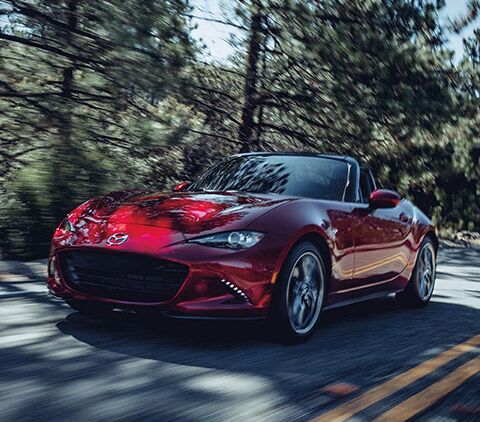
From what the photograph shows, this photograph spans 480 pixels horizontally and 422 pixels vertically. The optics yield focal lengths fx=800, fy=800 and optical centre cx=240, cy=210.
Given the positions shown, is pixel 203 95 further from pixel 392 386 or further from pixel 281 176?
pixel 392 386

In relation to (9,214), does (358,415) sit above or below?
below

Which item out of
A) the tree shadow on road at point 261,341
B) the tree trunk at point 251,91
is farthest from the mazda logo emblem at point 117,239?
the tree trunk at point 251,91

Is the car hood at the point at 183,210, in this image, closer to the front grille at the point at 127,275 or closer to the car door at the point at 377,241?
the front grille at the point at 127,275

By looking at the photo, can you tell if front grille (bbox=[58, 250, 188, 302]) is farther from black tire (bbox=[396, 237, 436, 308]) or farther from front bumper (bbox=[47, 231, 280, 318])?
black tire (bbox=[396, 237, 436, 308])

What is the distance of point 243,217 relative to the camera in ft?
17.5

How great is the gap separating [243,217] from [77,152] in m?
4.04

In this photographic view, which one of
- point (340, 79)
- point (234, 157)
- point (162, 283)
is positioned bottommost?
point (162, 283)

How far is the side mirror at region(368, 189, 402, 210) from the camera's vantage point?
680 centimetres

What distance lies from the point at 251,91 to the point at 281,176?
26.2ft

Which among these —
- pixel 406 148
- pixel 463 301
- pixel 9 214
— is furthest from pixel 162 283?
pixel 406 148

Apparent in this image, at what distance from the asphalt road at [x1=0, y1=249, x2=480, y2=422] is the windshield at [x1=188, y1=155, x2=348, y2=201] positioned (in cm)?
111

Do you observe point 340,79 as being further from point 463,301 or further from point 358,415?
point 358,415

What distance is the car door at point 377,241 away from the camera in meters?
6.57

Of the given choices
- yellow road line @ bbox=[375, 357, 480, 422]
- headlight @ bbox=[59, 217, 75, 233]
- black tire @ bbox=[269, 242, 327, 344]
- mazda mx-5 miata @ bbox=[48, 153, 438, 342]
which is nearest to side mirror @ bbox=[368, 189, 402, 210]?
mazda mx-5 miata @ bbox=[48, 153, 438, 342]
